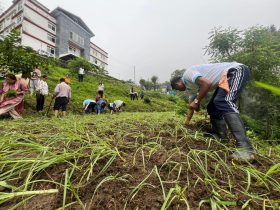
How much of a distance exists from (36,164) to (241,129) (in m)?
1.81

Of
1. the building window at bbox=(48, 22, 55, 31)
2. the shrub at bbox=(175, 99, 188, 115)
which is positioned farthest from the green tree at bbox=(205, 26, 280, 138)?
the building window at bbox=(48, 22, 55, 31)

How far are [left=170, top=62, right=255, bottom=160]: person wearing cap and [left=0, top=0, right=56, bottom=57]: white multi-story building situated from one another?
3193 centimetres

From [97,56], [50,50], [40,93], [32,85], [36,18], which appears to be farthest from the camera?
[97,56]

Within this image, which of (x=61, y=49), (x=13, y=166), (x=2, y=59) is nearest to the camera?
(x=13, y=166)

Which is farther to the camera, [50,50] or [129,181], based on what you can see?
[50,50]

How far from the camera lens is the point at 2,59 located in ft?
25.8

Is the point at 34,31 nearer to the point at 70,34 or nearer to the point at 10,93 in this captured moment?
the point at 70,34

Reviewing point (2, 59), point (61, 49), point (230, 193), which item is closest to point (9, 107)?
point (2, 59)

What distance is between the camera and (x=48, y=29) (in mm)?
36438

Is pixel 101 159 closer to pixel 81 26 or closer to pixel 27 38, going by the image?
pixel 27 38

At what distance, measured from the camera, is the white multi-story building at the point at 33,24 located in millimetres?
32562

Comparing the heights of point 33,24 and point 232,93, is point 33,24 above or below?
above

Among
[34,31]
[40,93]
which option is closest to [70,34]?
[34,31]

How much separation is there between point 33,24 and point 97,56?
2072 cm
